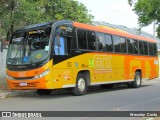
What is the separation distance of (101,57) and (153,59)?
8.28 metres

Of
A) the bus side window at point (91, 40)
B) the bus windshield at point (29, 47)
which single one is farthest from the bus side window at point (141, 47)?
the bus windshield at point (29, 47)

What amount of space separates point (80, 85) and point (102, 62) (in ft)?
8.00

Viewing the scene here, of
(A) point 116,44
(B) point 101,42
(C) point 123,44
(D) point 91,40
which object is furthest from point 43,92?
(C) point 123,44

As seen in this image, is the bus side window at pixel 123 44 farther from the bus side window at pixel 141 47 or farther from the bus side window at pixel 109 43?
the bus side window at pixel 141 47

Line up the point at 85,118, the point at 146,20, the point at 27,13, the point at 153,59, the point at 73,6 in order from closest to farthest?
the point at 85,118 < the point at 146,20 < the point at 27,13 < the point at 73,6 < the point at 153,59

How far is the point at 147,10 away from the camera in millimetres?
12023

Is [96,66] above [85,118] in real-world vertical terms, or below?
above

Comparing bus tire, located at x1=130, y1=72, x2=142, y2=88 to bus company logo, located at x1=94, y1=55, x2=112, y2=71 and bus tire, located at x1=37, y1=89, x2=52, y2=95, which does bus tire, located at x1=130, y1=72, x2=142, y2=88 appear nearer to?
bus company logo, located at x1=94, y1=55, x2=112, y2=71

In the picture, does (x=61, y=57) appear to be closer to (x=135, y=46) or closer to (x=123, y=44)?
(x=123, y=44)

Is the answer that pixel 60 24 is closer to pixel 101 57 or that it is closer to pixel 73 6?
pixel 101 57

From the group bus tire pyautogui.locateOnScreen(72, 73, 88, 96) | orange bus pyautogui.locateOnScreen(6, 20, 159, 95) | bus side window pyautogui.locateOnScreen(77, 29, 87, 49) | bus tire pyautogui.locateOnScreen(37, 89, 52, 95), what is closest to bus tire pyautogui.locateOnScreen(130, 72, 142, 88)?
orange bus pyautogui.locateOnScreen(6, 20, 159, 95)

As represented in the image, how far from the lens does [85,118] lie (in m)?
10.8

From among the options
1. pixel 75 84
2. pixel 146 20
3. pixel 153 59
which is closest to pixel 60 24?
pixel 75 84

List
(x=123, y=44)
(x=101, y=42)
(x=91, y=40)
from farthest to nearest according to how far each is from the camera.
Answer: (x=123, y=44)
(x=101, y=42)
(x=91, y=40)
